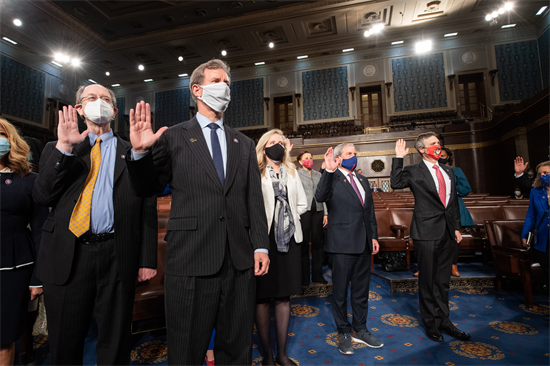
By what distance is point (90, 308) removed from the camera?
1.24 m

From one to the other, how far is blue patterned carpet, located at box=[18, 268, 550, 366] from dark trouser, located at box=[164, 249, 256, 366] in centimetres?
103

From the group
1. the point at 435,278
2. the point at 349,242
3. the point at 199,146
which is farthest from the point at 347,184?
the point at 199,146

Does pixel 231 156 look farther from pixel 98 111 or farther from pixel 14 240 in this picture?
pixel 14 240

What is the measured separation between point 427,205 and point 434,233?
0.23 meters

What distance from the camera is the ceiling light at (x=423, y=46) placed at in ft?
38.0

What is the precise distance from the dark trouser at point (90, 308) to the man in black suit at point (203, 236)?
0.33 meters

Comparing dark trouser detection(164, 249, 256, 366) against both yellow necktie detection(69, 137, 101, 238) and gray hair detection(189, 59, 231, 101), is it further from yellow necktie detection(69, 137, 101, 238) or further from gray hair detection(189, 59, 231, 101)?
gray hair detection(189, 59, 231, 101)

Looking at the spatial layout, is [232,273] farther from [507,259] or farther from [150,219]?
Result: [507,259]

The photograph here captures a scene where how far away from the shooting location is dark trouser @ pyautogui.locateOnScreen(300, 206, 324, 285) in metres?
3.22

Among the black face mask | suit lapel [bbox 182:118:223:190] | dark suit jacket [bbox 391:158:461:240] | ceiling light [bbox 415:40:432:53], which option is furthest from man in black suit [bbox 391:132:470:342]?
ceiling light [bbox 415:40:432:53]

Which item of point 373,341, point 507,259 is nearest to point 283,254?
point 373,341

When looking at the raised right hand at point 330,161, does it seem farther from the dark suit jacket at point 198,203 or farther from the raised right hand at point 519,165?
the raised right hand at point 519,165

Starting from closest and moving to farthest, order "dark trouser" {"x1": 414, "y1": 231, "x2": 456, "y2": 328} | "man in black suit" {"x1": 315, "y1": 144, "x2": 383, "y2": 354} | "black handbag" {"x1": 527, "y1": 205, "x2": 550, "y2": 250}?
"man in black suit" {"x1": 315, "y1": 144, "x2": 383, "y2": 354}
"dark trouser" {"x1": 414, "y1": 231, "x2": 456, "y2": 328}
"black handbag" {"x1": 527, "y1": 205, "x2": 550, "y2": 250}

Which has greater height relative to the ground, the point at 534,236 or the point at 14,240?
the point at 14,240
